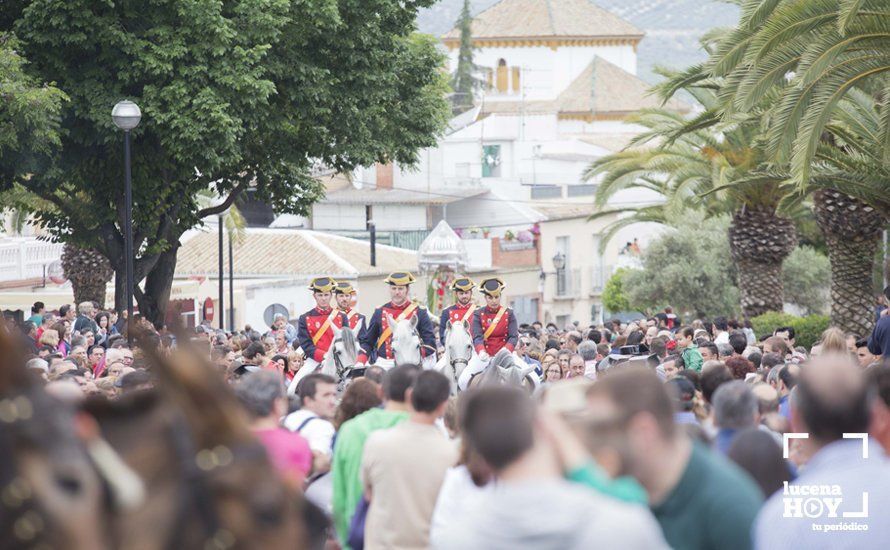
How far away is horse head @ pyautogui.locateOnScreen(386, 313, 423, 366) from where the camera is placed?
604 inches

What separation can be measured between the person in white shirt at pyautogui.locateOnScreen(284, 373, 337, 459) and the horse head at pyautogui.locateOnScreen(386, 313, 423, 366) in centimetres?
685

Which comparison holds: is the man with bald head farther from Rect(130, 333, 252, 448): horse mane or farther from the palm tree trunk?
the palm tree trunk

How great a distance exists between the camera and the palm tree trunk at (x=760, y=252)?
2897cm

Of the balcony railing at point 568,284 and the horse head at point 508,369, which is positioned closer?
the horse head at point 508,369

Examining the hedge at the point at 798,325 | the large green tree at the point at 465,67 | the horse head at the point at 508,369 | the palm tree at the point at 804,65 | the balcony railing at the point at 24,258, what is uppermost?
the large green tree at the point at 465,67

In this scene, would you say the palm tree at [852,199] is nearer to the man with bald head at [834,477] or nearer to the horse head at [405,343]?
the horse head at [405,343]

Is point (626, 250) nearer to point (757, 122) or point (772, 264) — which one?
point (772, 264)

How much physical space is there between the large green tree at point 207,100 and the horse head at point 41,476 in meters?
21.4

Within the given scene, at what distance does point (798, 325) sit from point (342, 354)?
562 inches

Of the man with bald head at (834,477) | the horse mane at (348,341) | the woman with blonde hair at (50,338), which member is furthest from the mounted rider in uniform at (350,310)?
the man with bald head at (834,477)

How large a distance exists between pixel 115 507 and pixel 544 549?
1.47 meters

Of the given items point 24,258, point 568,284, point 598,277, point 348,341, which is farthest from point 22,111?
point 598,277

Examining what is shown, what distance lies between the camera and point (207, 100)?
80.4 ft

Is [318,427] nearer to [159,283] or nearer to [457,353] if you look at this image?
[457,353]
